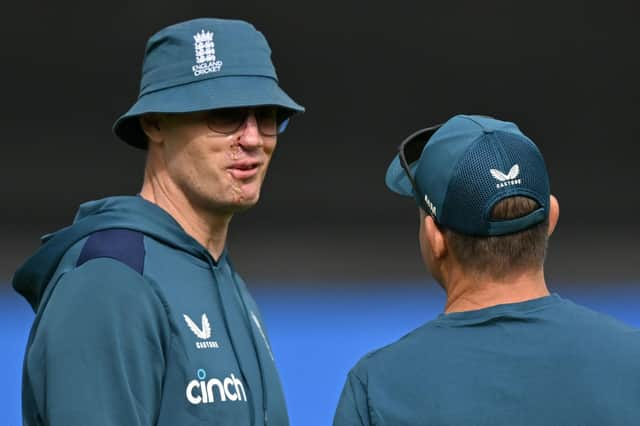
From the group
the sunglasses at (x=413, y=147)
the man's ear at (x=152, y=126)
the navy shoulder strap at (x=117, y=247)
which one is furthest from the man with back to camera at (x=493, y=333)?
the man's ear at (x=152, y=126)

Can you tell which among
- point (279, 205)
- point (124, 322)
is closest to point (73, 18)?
point (279, 205)

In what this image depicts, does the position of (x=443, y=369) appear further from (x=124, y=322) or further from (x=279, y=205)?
(x=279, y=205)

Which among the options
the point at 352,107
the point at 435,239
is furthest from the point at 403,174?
the point at 352,107

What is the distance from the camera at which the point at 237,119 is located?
2574 mm

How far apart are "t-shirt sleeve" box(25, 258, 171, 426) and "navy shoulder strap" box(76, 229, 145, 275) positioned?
26mm

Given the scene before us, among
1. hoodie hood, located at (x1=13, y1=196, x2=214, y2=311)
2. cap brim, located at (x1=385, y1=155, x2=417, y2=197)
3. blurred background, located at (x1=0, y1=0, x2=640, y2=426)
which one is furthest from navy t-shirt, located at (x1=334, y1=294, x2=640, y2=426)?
blurred background, located at (x1=0, y1=0, x2=640, y2=426)

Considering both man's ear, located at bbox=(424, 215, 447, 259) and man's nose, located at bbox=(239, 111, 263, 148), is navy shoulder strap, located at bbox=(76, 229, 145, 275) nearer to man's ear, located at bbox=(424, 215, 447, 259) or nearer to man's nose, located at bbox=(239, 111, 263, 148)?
man's nose, located at bbox=(239, 111, 263, 148)

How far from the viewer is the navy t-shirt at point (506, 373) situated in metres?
1.83

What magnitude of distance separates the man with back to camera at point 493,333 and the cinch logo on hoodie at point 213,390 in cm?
44

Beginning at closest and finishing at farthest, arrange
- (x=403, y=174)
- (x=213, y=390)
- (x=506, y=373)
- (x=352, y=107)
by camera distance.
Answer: (x=506, y=373), (x=403, y=174), (x=213, y=390), (x=352, y=107)

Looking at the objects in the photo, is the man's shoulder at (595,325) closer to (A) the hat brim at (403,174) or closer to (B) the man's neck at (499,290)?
(B) the man's neck at (499,290)

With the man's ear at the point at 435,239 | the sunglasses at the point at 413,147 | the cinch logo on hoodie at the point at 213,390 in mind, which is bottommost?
the cinch logo on hoodie at the point at 213,390

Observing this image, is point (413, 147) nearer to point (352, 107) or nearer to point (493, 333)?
point (493, 333)

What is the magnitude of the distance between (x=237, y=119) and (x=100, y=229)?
41 cm
